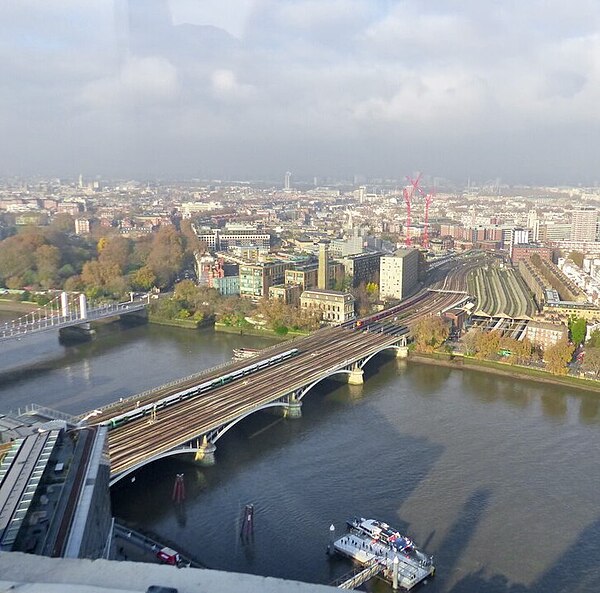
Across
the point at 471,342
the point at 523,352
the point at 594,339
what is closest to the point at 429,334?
the point at 471,342

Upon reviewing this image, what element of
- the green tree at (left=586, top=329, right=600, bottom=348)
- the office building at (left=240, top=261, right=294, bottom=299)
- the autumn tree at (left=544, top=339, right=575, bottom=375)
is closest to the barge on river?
the autumn tree at (left=544, top=339, right=575, bottom=375)

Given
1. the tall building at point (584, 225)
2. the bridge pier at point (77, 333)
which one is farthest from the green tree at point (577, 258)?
the bridge pier at point (77, 333)

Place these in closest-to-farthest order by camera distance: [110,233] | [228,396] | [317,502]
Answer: [317,502] < [228,396] < [110,233]

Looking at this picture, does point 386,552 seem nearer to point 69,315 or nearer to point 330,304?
point 330,304

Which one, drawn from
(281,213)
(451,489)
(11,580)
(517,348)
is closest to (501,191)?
(281,213)

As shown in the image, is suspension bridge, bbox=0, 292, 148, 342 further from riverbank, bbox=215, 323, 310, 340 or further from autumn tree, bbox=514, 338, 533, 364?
autumn tree, bbox=514, 338, 533, 364

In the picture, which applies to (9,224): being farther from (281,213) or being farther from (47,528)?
(47,528)

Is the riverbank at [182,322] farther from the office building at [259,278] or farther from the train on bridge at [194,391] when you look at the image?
the train on bridge at [194,391]
